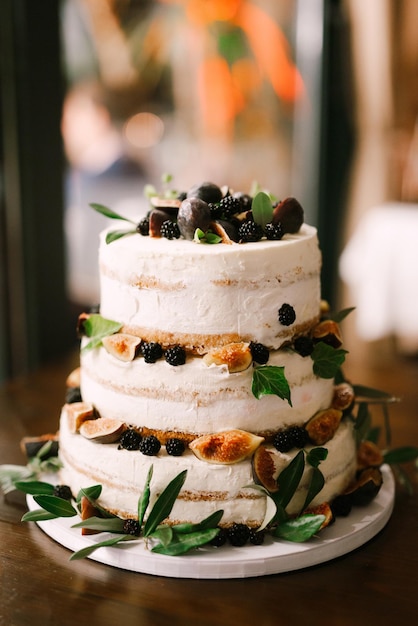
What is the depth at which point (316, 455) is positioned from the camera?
81.2 inches

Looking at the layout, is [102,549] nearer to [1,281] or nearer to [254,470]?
[254,470]

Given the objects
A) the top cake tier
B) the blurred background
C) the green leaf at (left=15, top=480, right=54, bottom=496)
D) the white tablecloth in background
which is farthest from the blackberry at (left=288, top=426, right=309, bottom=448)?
the white tablecloth in background

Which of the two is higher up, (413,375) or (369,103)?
(369,103)

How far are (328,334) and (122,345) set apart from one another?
56 cm

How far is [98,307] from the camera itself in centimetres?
232

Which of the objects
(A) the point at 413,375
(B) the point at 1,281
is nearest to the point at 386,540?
(A) the point at 413,375

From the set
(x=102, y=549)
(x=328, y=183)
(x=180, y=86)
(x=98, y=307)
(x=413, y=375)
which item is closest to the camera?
(x=102, y=549)

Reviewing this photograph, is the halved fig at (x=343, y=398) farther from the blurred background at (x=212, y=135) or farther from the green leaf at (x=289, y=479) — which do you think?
the blurred background at (x=212, y=135)

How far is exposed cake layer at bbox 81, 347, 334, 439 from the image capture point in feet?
6.48

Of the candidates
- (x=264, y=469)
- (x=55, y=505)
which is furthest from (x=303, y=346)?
(x=55, y=505)

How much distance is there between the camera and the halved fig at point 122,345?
79.7 inches

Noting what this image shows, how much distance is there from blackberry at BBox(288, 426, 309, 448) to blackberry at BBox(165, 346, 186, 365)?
1.14 feet

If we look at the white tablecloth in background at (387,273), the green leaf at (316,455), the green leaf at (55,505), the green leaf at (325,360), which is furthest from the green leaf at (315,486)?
the white tablecloth in background at (387,273)

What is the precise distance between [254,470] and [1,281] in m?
2.94
